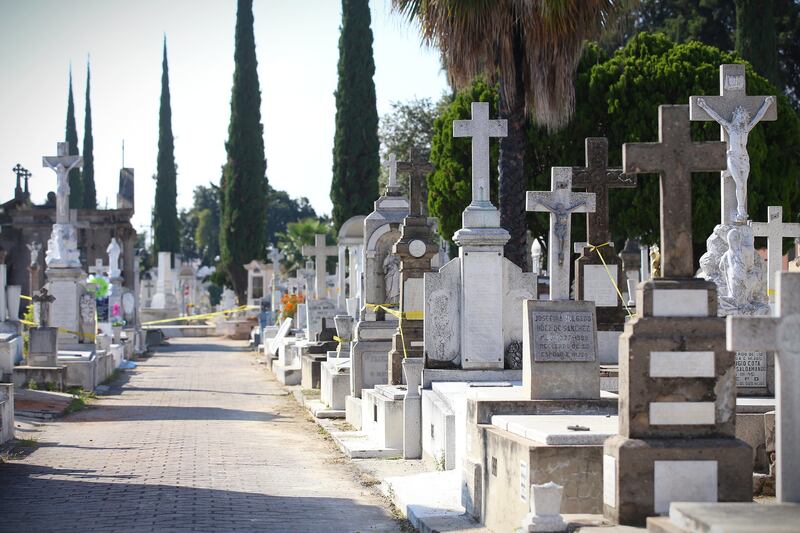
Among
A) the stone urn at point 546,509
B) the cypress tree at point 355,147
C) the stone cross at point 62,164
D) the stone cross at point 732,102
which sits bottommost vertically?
the stone urn at point 546,509

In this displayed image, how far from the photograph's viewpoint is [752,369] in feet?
37.0

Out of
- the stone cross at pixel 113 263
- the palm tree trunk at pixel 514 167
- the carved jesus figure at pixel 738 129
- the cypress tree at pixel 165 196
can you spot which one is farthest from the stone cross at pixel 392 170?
the cypress tree at pixel 165 196

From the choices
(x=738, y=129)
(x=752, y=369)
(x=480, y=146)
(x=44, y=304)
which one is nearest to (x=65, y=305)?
(x=44, y=304)

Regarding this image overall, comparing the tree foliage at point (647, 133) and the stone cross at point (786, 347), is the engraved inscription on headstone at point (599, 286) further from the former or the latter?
the tree foliage at point (647, 133)

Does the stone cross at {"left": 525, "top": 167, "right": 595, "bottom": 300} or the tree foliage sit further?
the tree foliage

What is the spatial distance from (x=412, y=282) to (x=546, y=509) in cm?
927

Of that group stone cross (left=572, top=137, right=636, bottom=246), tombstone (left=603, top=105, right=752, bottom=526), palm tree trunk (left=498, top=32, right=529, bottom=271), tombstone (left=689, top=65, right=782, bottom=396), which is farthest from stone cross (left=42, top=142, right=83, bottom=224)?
tombstone (left=603, top=105, right=752, bottom=526)

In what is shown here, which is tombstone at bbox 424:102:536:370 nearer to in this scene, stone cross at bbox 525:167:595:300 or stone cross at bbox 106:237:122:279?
stone cross at bbox 525:167:595:300

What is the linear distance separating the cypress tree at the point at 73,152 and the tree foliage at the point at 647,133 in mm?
44067

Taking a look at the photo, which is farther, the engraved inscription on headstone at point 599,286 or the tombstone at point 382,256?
the tombstone at point 382,256

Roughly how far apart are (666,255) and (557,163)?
83.4ft

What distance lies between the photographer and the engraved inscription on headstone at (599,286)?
14984 mm

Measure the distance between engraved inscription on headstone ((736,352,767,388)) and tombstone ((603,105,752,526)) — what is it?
4.90 meters

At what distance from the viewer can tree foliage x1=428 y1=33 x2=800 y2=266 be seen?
29.8 m
